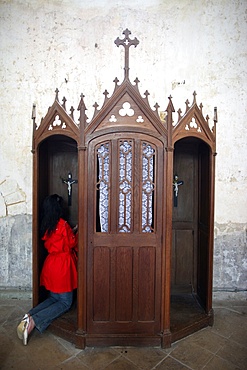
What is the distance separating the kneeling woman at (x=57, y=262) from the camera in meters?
3.02

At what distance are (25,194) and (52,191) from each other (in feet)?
1.68

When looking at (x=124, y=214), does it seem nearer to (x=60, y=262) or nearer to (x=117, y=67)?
(x=60, y=262)

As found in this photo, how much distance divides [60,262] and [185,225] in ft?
5.79

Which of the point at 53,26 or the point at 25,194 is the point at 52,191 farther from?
the point at 53,26

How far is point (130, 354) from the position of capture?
262cm

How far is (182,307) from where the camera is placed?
341 cm

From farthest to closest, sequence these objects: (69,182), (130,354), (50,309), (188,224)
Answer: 1. (188,224)
2. (69,182)
3. (50,309)
4. (130,354)

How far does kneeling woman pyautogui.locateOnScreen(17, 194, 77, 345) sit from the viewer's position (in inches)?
119

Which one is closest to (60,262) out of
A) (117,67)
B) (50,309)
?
(50,309)

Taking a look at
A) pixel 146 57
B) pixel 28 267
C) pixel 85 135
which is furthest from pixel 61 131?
pixel 28 267

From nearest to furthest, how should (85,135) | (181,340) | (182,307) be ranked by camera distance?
(85,135) → (181,340) → (182,307)

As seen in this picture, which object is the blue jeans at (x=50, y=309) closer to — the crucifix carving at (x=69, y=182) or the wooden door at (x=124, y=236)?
the wooden door at (x=124, y=236)

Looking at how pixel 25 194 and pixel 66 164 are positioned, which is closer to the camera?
pixel 66 164

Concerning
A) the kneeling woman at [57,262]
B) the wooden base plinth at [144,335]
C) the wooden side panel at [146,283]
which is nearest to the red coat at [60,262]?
the kneeling woman at [57,262]
